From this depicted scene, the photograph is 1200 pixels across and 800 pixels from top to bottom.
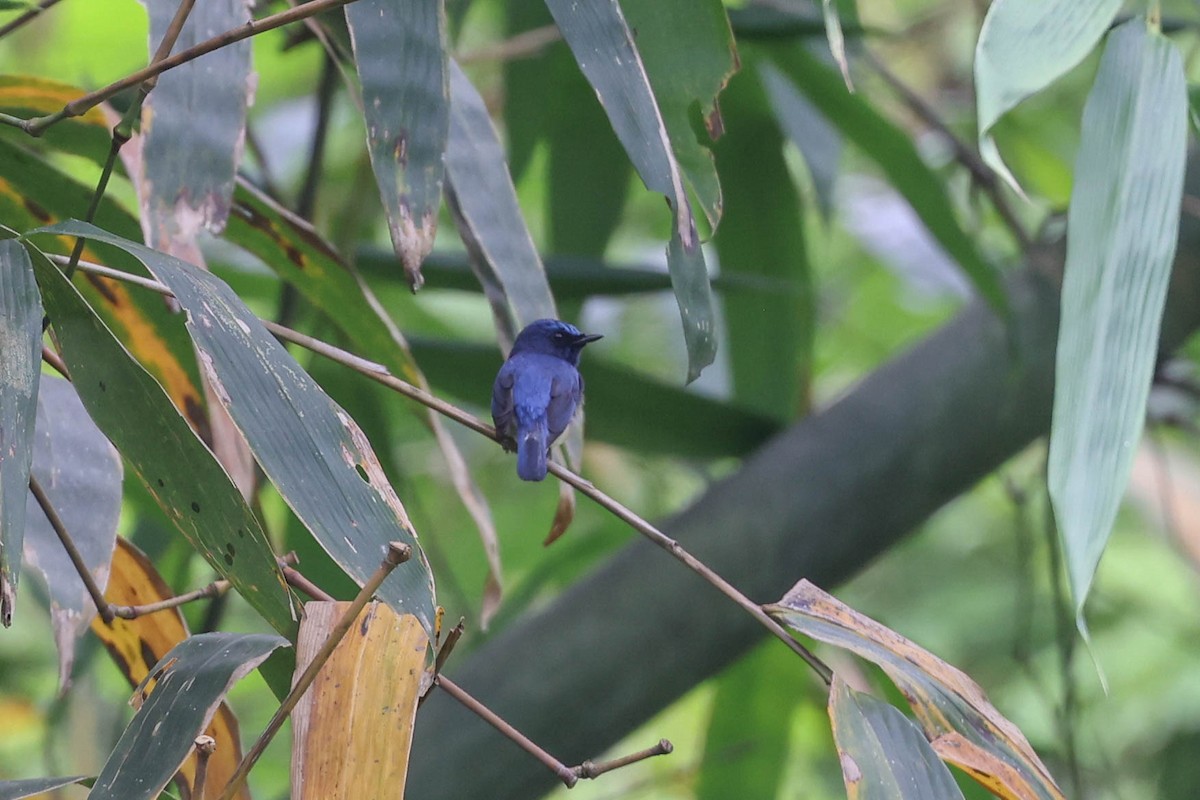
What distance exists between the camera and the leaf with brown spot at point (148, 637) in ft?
2.86

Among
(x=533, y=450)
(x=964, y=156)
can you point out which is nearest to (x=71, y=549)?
(x=533, y=450)

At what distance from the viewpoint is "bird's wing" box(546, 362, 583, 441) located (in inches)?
53.1

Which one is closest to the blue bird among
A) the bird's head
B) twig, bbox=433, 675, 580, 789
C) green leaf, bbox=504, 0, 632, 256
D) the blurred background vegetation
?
the bird's head

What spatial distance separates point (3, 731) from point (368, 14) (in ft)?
6.81

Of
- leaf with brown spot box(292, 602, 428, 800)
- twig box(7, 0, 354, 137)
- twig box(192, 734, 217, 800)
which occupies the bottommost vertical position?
twig box(192, 734, 217, 800)

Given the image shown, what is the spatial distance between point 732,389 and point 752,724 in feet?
1.63

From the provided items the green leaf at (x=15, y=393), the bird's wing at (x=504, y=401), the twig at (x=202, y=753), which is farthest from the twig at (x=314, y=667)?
the bird's wing at (x=504, y=401)

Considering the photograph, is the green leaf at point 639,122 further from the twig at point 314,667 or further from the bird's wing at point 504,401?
the bird's wing at point 504,401

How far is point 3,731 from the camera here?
2443 mm

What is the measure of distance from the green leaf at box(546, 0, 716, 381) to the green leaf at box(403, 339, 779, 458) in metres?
0.89

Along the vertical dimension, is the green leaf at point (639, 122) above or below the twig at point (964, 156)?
below

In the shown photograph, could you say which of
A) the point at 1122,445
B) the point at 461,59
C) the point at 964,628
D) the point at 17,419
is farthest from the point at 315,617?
the point at 964,628

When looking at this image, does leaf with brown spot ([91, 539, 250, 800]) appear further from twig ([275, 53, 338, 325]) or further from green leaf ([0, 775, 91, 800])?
twig ([275, 53, 338, 325])

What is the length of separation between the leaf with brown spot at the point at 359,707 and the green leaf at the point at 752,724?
124 cm
